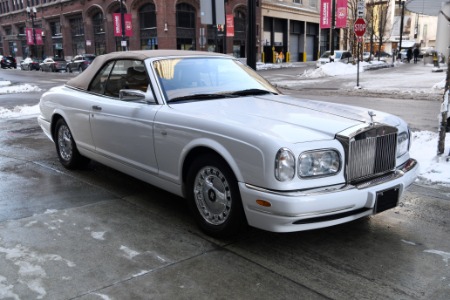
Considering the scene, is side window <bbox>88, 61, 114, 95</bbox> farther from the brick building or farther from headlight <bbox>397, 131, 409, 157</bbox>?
the brick building

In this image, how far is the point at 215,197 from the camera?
12.3 ft

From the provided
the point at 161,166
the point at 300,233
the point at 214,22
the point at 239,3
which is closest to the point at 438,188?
the point at 300,233

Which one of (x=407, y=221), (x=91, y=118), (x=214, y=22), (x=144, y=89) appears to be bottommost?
(x=407, y=221)

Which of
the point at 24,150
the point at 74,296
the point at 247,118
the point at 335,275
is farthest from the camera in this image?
the point at 24,150

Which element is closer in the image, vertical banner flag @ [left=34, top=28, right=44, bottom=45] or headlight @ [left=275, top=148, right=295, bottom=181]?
headlight @ [left=275, top=148, right=295, bottom=181]

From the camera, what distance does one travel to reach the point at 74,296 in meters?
2.95

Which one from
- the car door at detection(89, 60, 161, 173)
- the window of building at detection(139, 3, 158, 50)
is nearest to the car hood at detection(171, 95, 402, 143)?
the car door at detection(89, 60, 161, 173)

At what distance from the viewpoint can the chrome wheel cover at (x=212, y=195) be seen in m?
3.66

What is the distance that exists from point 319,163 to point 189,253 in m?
1.29

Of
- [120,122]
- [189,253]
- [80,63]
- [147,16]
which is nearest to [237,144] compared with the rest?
[189,253]

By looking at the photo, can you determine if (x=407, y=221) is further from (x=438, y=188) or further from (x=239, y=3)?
(x=239, y=3)

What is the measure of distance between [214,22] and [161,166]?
601 cm

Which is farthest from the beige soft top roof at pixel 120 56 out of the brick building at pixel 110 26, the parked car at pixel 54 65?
the parked car at pixel 54 65

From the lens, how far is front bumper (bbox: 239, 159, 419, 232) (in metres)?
3.16
